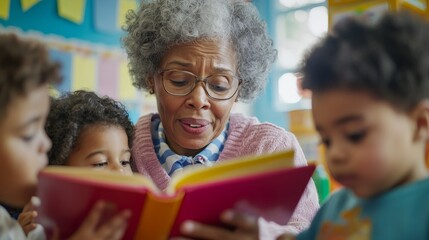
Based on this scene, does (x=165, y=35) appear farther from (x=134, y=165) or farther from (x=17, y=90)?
(x=17, y=90)

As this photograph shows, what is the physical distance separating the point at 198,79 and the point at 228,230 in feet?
2.20

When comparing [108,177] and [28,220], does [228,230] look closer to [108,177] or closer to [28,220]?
[108,177]

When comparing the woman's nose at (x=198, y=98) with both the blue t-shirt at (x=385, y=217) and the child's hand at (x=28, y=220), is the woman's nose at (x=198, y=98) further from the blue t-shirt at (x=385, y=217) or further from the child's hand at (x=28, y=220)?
the blue t-shirt at (x=385, y=217)

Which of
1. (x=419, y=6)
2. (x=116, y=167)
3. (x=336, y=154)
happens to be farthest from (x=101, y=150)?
(x=419, y=6)

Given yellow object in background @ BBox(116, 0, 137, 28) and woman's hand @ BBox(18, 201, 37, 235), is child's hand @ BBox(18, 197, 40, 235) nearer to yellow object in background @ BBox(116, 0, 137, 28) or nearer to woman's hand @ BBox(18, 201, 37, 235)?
woman's hand @ BBox(18, 201, 37, 235)

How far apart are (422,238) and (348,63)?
273 mm

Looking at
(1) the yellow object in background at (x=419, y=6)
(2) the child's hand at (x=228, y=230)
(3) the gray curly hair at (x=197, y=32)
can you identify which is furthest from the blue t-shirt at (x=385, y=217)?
(1) the yellow object in background at (x=419, y=6)

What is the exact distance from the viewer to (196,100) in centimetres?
145

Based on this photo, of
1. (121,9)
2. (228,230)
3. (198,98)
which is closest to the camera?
(228,230)

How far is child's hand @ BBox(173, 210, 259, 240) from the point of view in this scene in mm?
830

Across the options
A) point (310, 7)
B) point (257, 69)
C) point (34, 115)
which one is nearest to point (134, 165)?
point (257, 69)

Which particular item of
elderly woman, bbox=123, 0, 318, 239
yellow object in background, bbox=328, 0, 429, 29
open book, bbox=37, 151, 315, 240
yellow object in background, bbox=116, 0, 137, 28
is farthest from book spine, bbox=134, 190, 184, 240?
yellow object in background, bbox=116, 0, 137, 28

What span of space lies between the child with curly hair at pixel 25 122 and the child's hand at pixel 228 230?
11cm

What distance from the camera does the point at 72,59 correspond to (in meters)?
3.23
